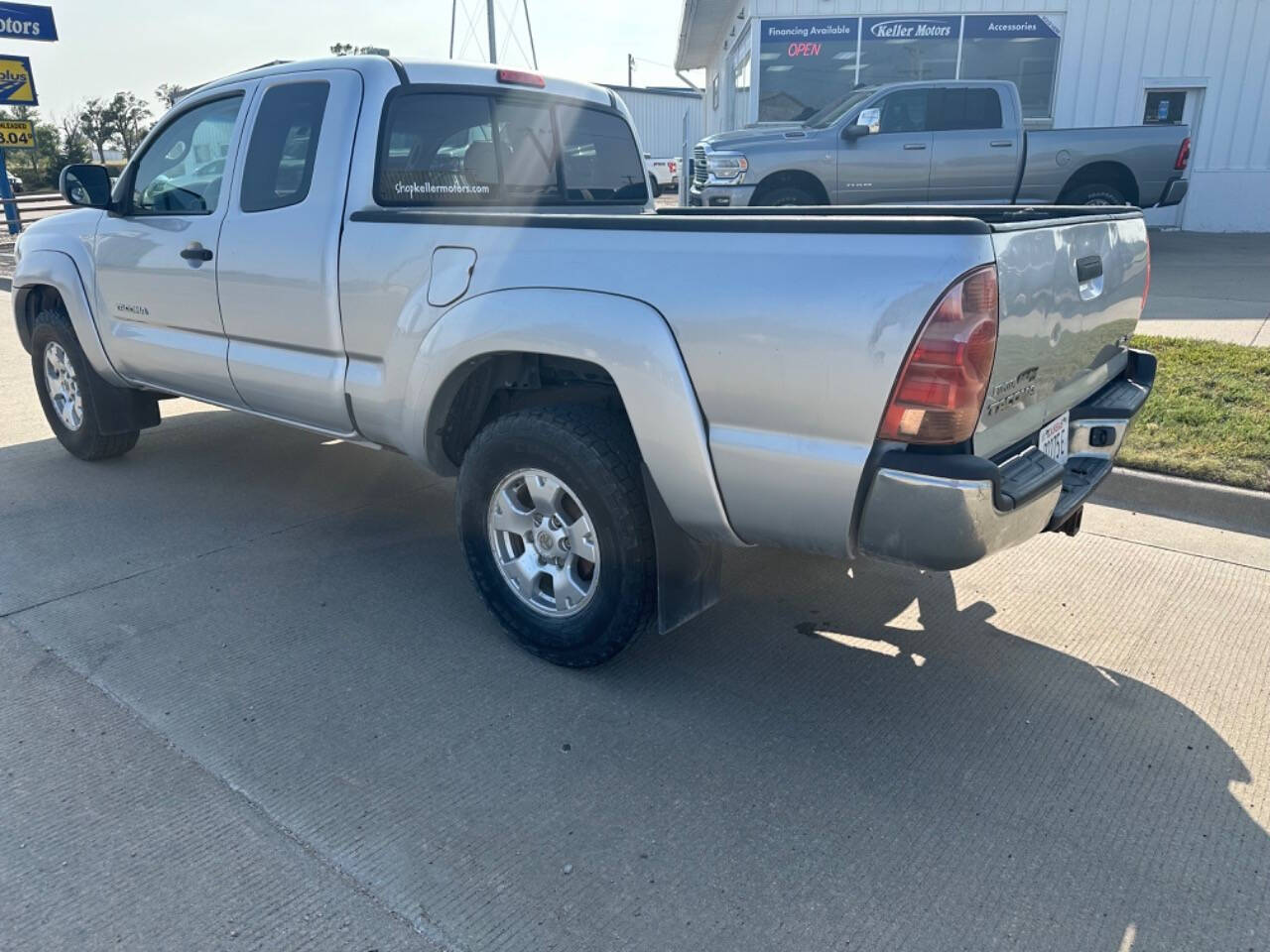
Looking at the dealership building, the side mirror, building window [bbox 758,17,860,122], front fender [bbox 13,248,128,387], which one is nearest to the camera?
the side mirror

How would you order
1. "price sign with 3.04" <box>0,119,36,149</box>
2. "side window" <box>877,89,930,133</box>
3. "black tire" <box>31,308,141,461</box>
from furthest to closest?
"price sign with 3.04" <box>0,119,36,149</box>, "side window" <box>877,89,930,133</box>, "black tire" <box>31,308,141,461</box>

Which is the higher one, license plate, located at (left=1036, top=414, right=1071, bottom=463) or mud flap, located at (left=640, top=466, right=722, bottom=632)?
license plate, located at (left=1036, top=414, right=1071, bottom=463)

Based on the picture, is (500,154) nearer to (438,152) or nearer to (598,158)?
(438,152)

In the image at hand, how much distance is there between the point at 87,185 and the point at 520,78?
217cm

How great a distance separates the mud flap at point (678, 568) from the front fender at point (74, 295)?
138 inches

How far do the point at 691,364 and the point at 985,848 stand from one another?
1463 mm

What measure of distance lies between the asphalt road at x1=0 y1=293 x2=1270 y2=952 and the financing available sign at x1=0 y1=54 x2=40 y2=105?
1606cm

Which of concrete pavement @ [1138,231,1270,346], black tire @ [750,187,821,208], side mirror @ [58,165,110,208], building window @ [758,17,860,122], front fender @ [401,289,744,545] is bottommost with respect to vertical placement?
concrete pavement @ [1138,231,1270,346]

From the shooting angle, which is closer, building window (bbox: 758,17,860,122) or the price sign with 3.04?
building window (bbox: 758,17,860,122)

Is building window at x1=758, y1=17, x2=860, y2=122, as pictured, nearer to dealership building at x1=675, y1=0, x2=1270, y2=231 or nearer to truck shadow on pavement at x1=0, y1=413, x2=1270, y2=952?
dealership building at x1=675, y1=0, x2=1270, y2=231

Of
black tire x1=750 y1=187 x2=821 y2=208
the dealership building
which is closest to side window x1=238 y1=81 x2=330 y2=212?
black tire x1=750 y1=187 x2=821 y2=208

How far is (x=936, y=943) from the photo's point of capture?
7.00 feet

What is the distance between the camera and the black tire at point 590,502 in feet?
9.75

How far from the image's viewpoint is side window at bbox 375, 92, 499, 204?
377 cm
